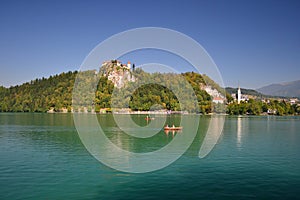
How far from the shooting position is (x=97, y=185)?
20.6m

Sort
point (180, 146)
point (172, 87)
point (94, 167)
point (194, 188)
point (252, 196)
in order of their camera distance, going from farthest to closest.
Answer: point (172, 87) → point (180, 146) → point (94, 167) → point (194, 188) → point (252, 196)

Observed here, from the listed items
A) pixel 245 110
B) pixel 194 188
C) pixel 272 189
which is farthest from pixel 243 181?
pixel 245 110

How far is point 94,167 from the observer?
26188 mm

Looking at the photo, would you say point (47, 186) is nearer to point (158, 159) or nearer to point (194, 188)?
point (194, 188)

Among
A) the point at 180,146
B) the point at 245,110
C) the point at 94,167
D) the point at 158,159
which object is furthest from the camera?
the point at 245,110

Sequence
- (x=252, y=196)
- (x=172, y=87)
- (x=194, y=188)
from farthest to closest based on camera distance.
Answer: (x=172, y=87) → (x=194, y=188) → (x=252, y=196)

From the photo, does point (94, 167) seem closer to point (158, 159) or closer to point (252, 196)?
point (158, 159)

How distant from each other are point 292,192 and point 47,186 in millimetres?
15919

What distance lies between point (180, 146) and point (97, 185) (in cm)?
2042

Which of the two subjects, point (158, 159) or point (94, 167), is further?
point (158, 159)

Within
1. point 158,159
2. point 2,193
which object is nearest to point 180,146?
point 158,159

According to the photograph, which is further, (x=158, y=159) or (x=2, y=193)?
(x=158, y=159)

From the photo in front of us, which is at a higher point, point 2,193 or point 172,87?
point 172,87

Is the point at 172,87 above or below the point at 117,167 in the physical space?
above
